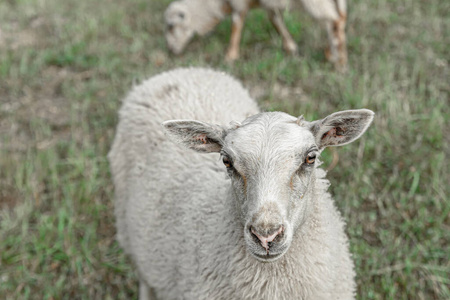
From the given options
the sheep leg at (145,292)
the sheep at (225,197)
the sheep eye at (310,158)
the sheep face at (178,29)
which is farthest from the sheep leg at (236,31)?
the sheep eye at (310,158)

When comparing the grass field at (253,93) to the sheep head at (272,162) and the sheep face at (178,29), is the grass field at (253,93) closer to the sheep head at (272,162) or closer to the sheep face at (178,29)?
the sheep face at (178,29)

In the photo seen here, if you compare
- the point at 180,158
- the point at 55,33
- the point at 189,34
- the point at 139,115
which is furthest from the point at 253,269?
the point at 55,33

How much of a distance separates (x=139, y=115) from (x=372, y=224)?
1896 millimetres

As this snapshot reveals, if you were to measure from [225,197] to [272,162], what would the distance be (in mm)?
628

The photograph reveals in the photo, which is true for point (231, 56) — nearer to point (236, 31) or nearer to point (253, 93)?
point (236, 31)

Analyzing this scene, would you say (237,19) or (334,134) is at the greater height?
(334,134)

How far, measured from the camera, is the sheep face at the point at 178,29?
21.1ft

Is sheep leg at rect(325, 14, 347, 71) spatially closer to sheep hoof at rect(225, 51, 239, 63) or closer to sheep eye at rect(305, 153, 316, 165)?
sheep hoof at rect(225, 51, 239, 63)

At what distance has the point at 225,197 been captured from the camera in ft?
8.30

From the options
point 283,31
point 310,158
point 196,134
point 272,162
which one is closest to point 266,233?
point 272,162

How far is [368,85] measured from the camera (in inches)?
190

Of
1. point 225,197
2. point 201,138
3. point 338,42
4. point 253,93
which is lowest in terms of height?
point 253,93

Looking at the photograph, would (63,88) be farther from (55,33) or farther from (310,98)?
(310,98)

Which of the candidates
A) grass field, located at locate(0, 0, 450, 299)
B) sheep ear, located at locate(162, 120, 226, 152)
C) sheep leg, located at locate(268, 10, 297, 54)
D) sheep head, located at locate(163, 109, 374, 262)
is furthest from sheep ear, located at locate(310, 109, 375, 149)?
sheep leg, located at locate(268, 10, 297, 54)
